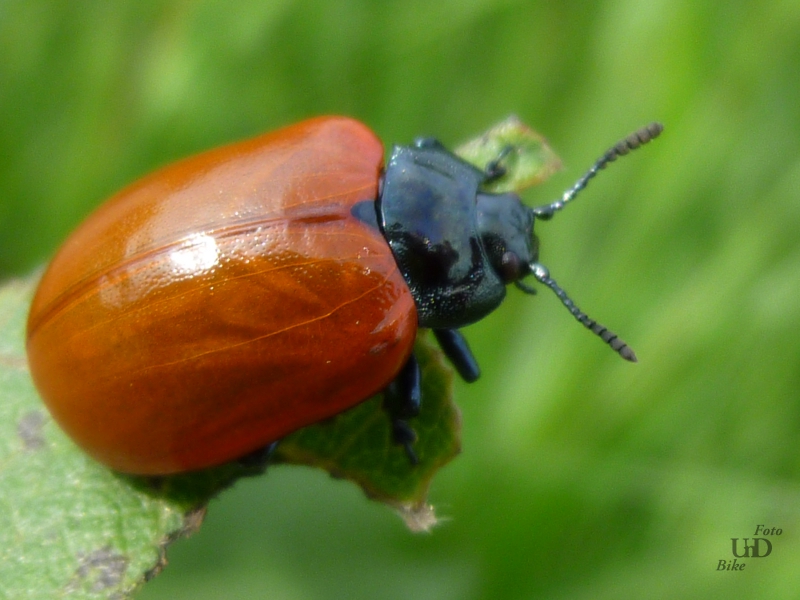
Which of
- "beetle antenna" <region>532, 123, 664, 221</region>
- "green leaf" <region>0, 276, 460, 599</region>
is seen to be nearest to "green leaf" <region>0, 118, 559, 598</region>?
"green leaf" <region>0, 276, 460, 599</region>

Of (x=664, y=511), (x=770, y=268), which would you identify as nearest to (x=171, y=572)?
(x=664, y=511)

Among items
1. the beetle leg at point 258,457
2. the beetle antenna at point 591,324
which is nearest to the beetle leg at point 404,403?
the beetle leg at point 258,457

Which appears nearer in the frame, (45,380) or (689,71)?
(45,380)

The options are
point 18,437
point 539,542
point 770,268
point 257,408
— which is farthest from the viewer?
point 539,542

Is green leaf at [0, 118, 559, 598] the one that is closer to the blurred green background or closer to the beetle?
the beetle

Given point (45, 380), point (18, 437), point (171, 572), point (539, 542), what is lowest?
point (171, 572)

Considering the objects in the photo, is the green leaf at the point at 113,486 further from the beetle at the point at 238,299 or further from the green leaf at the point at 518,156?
the green leaf at the point at 518,156

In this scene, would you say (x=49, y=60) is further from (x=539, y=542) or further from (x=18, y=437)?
(x=539, y=542)
